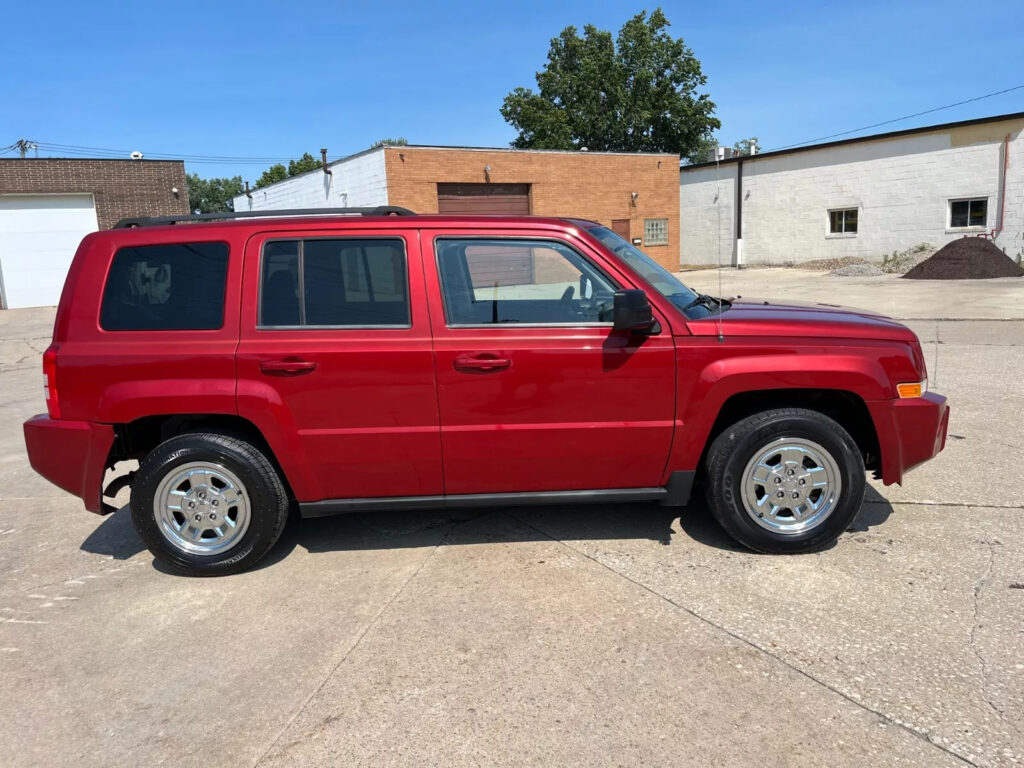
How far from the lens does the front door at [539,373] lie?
384 centimetres

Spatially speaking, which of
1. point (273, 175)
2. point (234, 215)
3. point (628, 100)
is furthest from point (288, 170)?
point (234, 215)

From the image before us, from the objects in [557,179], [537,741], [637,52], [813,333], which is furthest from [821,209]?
[537,741]

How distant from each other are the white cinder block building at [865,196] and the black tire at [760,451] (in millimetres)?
20826

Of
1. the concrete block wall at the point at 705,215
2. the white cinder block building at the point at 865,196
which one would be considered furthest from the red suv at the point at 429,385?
the concrete block wall at the point at 705,215

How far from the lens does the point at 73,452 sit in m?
3.96

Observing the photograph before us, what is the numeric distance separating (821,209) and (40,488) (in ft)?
108

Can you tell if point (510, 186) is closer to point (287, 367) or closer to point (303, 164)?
point (287, 367)

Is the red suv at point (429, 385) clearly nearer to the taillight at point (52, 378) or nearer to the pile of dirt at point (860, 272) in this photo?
the taillight at point (52, 378)

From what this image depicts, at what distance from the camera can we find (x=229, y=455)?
389 cm

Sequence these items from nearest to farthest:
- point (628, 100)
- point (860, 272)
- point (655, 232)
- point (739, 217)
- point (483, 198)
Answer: point (483, 198), point (860, 272), point (655, 232), point (739, 217), point (628, 100)

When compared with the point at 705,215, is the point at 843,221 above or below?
below

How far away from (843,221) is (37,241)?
31278 mm

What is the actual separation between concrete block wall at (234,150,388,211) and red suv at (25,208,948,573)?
1863cm

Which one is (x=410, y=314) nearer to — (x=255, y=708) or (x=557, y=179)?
(x=255, y=708)
